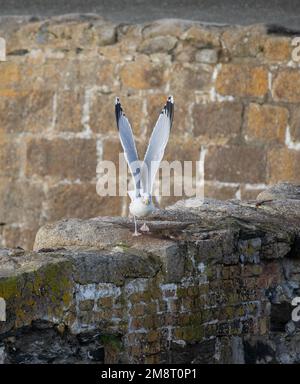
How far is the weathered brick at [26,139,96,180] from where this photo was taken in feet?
33.6

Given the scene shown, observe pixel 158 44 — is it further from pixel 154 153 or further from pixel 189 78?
pixel 154 153

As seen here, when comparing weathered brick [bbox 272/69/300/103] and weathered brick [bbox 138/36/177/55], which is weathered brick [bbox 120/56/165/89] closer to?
weathered brick [bbox 138/36/177/55]

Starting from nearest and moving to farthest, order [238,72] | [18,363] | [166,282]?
[18,363]
[166,282]
[238,72]

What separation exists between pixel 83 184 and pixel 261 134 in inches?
55.0

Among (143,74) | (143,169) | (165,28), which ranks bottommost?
(143,169)

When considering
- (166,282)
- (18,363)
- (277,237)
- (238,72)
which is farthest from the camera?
(238,72)

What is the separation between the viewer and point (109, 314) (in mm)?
5664

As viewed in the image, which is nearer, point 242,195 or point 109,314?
point 109,314

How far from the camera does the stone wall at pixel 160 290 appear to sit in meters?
5.47

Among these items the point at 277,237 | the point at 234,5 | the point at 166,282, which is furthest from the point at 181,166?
the point at 166,282

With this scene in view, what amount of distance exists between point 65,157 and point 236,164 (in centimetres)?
130

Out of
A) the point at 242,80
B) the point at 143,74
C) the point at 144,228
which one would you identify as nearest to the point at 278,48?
the point at 242,80

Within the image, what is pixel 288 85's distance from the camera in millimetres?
9703
